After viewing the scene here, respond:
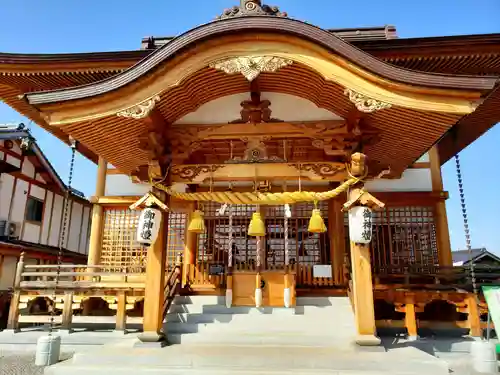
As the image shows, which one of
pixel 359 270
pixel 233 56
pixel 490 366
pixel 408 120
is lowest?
pixel 490 366

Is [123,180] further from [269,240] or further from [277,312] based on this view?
[277,312]

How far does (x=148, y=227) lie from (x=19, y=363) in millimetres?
4487

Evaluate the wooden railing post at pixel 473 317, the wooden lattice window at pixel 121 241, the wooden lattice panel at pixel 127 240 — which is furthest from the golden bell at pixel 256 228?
the wooden lattice window at pixel 121 241

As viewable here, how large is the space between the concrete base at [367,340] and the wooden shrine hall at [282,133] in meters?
0.15

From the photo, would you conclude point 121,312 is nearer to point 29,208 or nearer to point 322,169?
point 322,169

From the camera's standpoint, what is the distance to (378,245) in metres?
11.6

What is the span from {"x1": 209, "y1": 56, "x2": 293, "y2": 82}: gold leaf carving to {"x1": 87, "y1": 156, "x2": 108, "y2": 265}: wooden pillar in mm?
8507

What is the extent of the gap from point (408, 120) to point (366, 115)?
0.77 meters

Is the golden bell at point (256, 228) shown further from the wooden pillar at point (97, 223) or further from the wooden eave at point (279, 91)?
the wooden pillar at point (97, 223)

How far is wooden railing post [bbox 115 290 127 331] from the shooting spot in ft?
32.7

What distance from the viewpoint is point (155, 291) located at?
710cm

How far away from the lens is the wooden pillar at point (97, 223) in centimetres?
1255

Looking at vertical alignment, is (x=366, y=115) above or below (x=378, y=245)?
above

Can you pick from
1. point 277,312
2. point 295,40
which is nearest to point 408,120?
point 295,40
